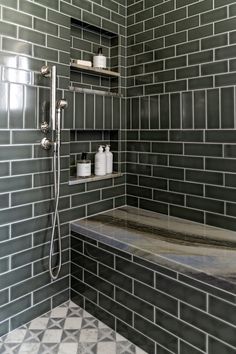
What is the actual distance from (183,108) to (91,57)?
80cm

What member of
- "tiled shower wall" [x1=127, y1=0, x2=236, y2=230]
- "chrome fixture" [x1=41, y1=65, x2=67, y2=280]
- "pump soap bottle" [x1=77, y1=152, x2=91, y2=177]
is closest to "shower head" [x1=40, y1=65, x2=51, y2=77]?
"chrome fixture" [x1=41, y1=65, x2=67, y2=280]

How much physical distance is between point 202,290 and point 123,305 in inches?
21.3

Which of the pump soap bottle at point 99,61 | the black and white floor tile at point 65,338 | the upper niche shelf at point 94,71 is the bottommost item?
the black and white floor tile at point 65,338

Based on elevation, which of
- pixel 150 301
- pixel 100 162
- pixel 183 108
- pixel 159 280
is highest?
pixel 183 108

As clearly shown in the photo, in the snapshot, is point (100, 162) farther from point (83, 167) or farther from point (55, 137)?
point (55, 137)

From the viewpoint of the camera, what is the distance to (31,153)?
1.61 metres

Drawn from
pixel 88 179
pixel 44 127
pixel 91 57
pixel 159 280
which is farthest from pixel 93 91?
pixel 159 280

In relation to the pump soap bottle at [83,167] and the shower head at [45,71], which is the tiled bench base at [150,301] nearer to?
the pump soap bottle at [83,167]

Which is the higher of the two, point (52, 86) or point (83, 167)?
point (52, 86)

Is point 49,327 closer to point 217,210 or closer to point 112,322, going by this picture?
point 112,322

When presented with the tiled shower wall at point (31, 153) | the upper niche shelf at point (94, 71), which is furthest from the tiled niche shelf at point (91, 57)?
the tiled shower wall at point (31, 153)

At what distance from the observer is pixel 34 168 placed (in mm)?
1635

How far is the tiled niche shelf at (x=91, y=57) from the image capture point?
6.33 feet

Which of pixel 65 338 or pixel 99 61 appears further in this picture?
pixel 99 61
